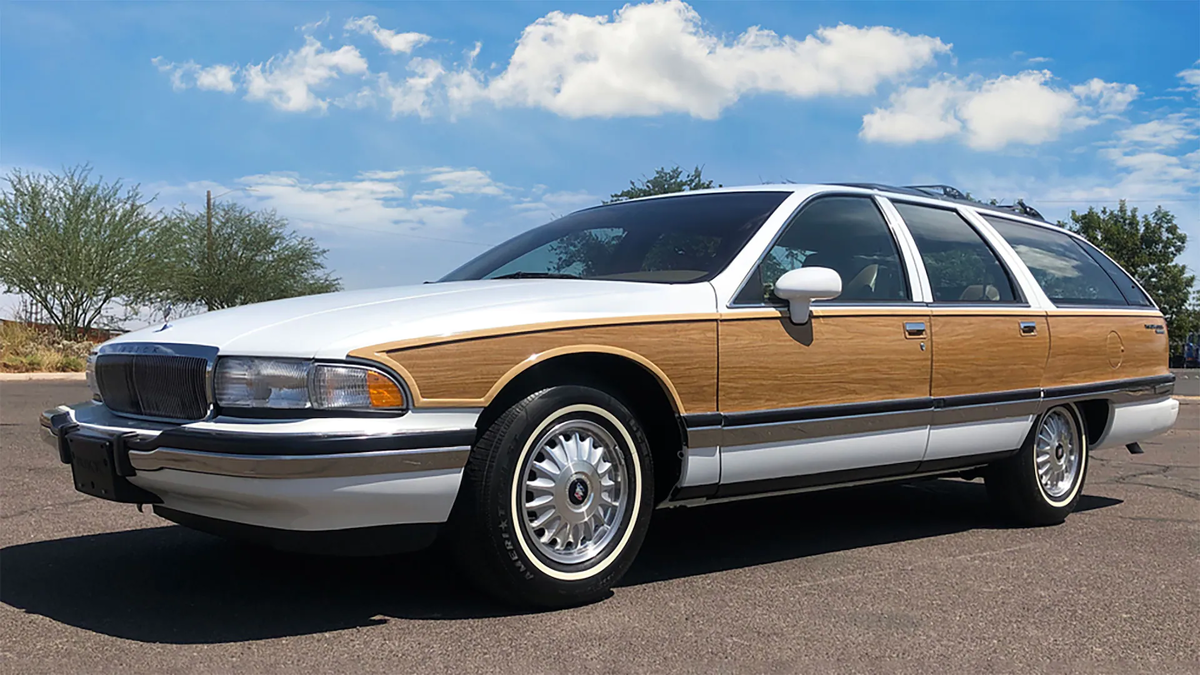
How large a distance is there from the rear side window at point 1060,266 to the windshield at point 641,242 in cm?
183

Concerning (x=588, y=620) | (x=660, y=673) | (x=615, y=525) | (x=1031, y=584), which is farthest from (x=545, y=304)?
(x=1031, y=584)

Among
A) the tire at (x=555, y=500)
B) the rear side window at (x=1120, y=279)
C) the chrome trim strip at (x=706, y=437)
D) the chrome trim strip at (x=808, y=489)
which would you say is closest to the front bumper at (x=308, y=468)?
the tire at (x=555, y=500)

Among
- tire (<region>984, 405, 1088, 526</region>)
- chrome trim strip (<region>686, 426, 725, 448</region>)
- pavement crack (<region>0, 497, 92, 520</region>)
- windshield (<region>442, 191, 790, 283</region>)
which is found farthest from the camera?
tire (<region>984, 405, 1088, 526</region>)

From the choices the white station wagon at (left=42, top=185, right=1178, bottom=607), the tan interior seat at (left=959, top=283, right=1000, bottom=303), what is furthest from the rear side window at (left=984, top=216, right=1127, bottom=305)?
the tan interior seat at (left=959, top=283, right=1000, bottom=303)

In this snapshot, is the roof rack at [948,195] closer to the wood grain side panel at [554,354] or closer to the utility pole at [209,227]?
the wood grain side panel at [554,354]

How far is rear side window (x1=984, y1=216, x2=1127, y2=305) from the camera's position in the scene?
18.8 feet

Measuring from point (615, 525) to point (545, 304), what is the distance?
0.81 metres

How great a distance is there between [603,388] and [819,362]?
39.5 inches

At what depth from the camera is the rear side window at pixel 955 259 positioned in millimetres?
5062

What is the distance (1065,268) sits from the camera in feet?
19.7

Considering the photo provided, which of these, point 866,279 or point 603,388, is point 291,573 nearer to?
point 603,388

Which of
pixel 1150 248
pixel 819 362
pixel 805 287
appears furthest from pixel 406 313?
pixel 1150 248

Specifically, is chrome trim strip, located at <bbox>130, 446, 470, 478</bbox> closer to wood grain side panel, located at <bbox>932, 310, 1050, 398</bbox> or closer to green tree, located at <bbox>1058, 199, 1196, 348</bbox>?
wood grain side panel, located at <bbox>932, 310, 1050, 398</bbox>

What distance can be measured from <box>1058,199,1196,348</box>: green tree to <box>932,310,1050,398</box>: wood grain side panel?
5085 cm
